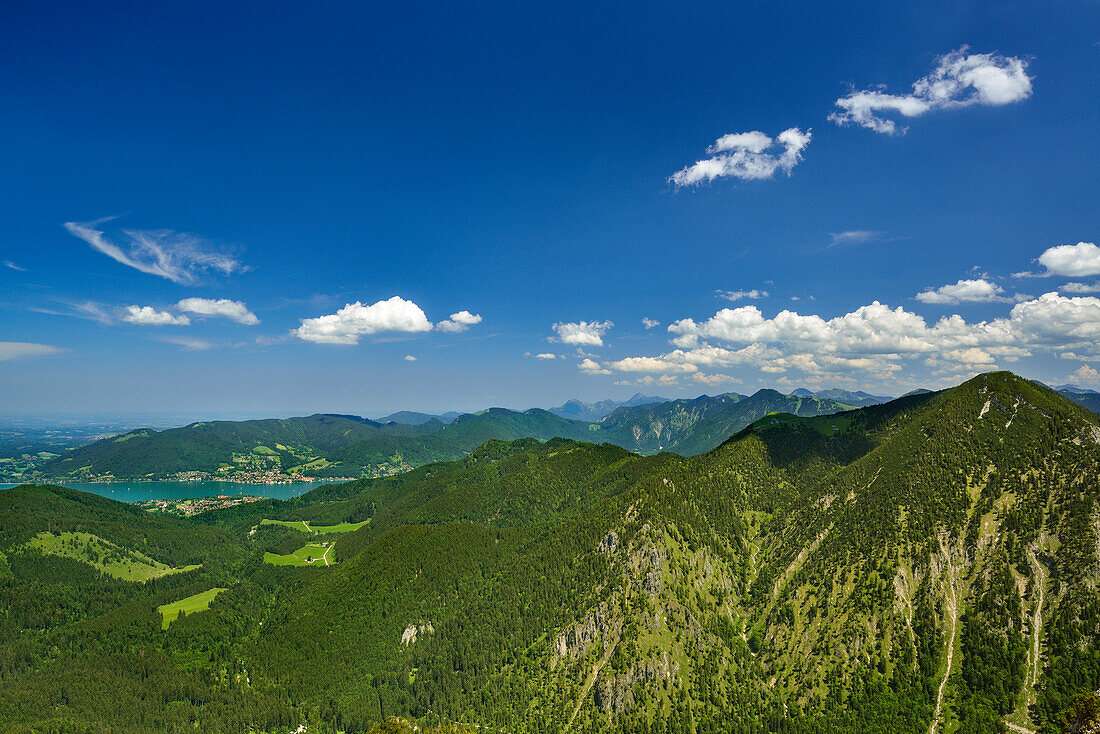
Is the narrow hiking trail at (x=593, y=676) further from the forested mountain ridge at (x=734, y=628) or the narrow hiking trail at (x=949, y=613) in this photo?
the narrow hiking trail at (x=949, y=613)

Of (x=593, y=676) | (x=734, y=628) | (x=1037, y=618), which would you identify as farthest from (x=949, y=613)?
(x=593, y=676)

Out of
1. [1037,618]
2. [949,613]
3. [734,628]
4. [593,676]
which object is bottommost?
[593,676]

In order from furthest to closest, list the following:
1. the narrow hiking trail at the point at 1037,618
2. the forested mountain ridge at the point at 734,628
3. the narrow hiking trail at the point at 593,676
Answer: the narrow hiking trail at the point at 593,676 → the forested mountain ridge at the point at 734,628 → the narrow hiking trail at the point at 1037,618

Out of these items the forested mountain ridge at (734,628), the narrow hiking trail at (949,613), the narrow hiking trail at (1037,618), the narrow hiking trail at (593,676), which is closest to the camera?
the narrow hiking trail at (1037,618)

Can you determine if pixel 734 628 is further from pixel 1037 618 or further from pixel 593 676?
pixel 1037 618

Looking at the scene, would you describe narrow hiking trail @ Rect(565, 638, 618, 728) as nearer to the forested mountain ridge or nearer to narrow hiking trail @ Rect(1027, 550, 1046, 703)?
the forested mountain ridge

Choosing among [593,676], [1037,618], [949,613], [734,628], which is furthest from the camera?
[734,628]

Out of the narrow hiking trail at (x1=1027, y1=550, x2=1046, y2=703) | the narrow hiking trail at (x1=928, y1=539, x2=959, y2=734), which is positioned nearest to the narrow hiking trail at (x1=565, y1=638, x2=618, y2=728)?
the narrow hiking trail at (x1=928, y1=539, x2=959, y2=734)

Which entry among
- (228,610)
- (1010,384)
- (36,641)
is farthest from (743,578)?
(36,641)

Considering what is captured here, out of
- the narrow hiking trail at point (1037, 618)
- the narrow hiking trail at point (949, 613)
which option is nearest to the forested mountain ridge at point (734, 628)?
the narrow hiking trail at point (1037, 618)

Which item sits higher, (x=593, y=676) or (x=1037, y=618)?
(x=1037, y=618)
